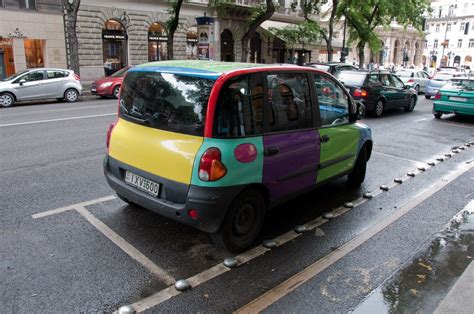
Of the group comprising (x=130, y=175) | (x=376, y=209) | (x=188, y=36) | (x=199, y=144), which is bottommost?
(x=376, y=209)

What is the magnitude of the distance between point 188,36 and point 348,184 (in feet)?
83.3

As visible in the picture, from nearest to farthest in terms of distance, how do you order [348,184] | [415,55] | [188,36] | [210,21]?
[348,184] → [210,21] → [188,36] → [415,55]

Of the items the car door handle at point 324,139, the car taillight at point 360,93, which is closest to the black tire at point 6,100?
the car taillight at point 360,93

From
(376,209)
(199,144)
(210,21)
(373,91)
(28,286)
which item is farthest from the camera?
(210,21)

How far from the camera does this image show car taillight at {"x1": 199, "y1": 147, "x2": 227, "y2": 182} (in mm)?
3588

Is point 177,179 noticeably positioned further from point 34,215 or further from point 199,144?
point 34,215

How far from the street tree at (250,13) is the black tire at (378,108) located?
11673 mm

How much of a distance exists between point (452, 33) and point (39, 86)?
10657 centimetres

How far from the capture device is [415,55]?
81.4m

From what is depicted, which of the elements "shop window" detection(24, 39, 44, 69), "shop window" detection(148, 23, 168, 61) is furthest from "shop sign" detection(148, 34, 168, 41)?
"shop window" detection(24, 39, 44, 69)

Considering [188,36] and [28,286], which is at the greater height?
[188,36]

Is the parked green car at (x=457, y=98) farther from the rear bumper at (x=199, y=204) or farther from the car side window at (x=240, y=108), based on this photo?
the rear bumper at (x=199, y=204)

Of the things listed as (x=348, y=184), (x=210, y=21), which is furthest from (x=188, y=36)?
(x=348, y=184)

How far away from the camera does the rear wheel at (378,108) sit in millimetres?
13621
